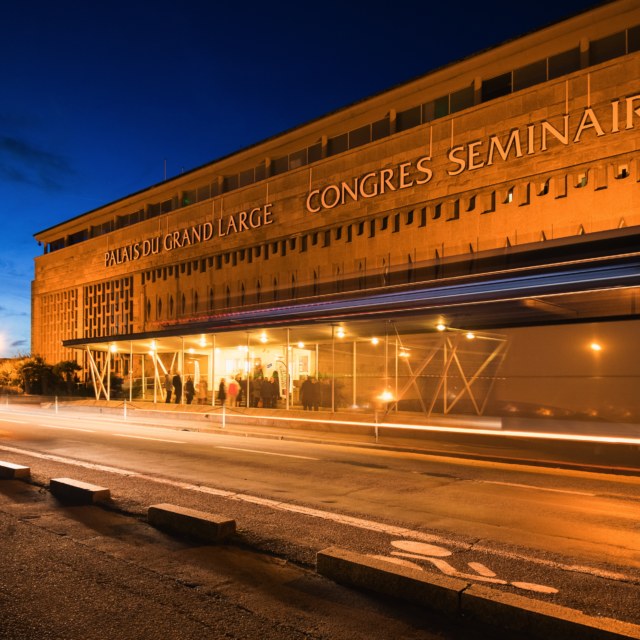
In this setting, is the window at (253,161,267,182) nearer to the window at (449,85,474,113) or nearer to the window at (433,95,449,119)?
the window at (433,95,449,119)

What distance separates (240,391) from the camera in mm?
27812

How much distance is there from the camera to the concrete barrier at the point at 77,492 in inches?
343

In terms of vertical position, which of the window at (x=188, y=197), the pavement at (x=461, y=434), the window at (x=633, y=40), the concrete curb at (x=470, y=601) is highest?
the window at (x=633, y=40)

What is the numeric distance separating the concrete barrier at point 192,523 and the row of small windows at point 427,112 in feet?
85.5

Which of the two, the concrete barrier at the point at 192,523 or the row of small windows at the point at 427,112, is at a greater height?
the row of small windows at the point at 427,112

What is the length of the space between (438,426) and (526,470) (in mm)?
6329

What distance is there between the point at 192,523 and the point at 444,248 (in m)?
23.3

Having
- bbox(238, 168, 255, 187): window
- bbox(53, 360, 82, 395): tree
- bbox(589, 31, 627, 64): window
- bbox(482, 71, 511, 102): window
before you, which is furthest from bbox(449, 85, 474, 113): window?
bbox(53, 360, 82, 395): tree

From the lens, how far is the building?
64.5 feet

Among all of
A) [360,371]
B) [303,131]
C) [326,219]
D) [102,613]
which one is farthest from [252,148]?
[102,613]

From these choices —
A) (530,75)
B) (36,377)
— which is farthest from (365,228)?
(36,377)

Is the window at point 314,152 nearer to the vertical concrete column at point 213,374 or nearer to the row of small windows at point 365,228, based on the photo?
the row of small windows at point 365,228

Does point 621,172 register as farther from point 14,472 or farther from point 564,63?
point 14,472

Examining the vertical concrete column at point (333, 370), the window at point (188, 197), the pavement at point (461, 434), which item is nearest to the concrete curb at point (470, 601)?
the pavement at point (461, 434)
